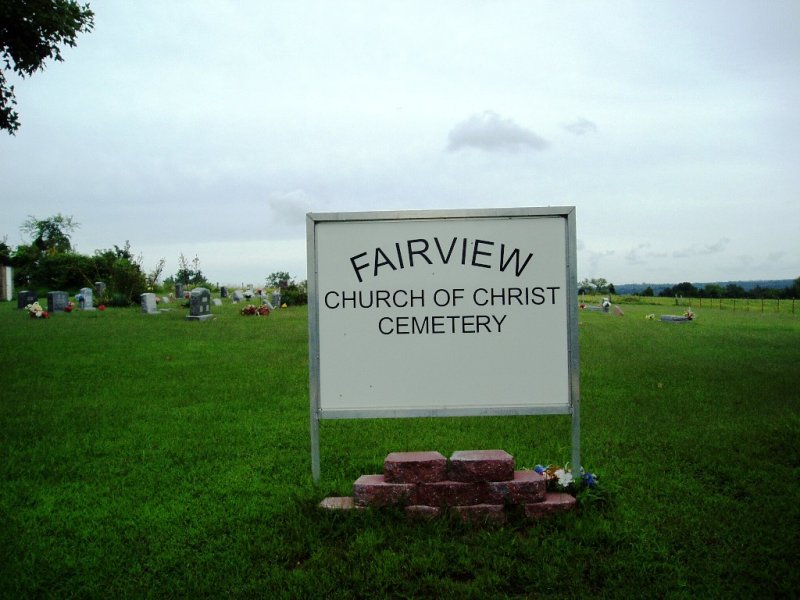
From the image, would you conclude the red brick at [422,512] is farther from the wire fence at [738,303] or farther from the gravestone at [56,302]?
the wire fence at [738,303]

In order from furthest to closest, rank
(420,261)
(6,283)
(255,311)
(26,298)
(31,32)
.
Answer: (6,283)
(26,298)
(255,311)
(31,32)
(420,261)

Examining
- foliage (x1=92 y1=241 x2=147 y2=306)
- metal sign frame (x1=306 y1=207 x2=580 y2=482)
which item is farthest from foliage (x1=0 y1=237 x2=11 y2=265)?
metal sign frame (x1=306 y1=207 x2=580 y2=482)

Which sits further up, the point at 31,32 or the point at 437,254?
the point at 31,32

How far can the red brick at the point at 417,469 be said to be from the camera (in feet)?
14.8

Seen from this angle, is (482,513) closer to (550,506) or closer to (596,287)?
(550,506)

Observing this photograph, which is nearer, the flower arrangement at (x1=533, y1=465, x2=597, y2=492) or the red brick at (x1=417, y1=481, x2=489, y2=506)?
the red brick at (x1=417, y1=481, x2=489, y2=506)

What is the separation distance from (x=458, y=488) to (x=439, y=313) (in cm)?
142

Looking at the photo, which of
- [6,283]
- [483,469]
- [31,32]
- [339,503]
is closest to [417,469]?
[483,469]

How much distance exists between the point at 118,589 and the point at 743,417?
6965 millimetres

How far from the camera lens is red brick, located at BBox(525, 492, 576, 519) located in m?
4.47

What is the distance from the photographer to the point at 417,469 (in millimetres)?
4535

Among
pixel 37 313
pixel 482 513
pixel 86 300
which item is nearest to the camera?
pixel 482 513

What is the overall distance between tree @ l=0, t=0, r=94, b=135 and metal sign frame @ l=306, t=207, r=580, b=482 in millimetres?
13879

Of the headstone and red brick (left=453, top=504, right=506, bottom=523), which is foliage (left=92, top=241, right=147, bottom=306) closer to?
the headstone
